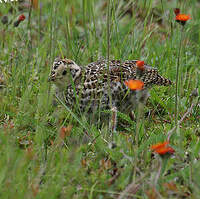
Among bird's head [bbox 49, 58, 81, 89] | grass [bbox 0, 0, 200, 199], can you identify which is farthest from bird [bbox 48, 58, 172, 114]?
grass [bbox 0, 0, 200, 199]

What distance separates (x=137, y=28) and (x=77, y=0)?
1998mm

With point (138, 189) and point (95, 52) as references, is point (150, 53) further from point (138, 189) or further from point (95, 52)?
point (138, 189)

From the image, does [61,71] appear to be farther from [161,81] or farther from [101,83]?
[161,81]

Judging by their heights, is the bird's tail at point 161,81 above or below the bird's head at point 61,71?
below

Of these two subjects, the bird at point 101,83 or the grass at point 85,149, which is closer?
the grass at point 85,149

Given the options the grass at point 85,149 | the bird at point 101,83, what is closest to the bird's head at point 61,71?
the bird at point 101,83

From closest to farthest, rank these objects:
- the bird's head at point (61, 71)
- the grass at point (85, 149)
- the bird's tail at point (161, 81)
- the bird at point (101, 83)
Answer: the grass at point (85, 149) < the bird at point (101, 83) < the bird's head at point (61, 71) < the bird's tail at point (161, 81)

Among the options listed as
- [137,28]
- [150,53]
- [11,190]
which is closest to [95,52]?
[150,53]

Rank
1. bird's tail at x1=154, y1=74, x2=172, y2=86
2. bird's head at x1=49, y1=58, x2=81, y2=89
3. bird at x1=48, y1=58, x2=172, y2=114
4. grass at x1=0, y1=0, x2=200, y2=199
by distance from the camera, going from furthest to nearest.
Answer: bird's tail at x1=154, y1=74, x2=172, y2=86
bird's head at x1=49, y1=58, x2=81, y2=89
bird at x1=48, y1=58, x2=172, y2=114
grass at x1=0, y1=0, x2=200, y2=199

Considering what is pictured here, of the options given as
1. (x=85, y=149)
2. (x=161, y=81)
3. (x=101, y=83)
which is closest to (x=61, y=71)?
(x=101, y=83)

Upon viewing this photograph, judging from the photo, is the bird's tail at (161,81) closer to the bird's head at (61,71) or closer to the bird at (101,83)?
the bird at (101,83)

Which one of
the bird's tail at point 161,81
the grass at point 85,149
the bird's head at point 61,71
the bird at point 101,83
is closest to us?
the grass at point 85,149

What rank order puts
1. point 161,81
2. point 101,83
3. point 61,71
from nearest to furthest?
1. point 101,83
2. point 61,71
3. point 161,81

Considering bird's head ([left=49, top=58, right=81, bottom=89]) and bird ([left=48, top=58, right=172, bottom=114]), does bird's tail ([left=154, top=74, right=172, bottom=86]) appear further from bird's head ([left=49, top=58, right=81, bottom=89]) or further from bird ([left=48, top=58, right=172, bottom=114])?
bird's head ([left=49, top=58, right=81, bottom=89])
